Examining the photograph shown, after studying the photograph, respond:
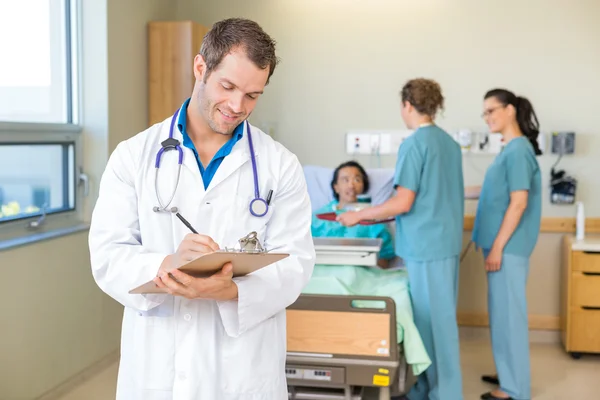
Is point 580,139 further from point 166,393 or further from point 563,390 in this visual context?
point 166,393

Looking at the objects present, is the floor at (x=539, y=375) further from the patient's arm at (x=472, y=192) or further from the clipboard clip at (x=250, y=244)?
the clipboard clip at (x=250, y=244)

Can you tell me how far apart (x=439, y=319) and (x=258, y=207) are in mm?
1791

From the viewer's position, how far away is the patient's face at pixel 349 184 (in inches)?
154

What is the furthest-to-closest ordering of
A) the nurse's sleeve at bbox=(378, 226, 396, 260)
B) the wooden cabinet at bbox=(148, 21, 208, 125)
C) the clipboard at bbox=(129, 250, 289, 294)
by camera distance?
1. the wooden cabinet at bbox=(148, 21, 208, 125)
2. the nurse's sleeve at bbox=(378, 226, 396, 260)
3. the clipboard at bbox=(129, 250, 289, 294)

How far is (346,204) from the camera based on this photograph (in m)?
3.87

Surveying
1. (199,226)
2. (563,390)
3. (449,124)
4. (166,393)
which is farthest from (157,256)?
(449,124)

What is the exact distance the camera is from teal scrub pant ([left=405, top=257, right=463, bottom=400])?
10.2 ft

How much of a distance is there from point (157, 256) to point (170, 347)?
0.65 feet

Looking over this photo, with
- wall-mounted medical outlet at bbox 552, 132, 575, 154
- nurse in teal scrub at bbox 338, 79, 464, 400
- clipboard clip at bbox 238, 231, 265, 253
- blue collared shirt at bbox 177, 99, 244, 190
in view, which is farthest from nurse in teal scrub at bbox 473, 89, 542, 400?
clipboard clip at bbox 238, 231, 265, 253

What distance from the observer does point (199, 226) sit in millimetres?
1510

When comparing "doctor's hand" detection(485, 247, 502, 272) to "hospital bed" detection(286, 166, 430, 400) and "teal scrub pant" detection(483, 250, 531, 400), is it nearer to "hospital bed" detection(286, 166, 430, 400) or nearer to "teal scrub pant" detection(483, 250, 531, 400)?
"teal scrub pant" detection(483, 250, 531, 400)

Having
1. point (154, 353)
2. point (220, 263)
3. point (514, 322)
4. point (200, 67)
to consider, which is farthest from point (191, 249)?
point (514, 322)

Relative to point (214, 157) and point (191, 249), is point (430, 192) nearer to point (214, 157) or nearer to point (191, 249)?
point (214, 157)

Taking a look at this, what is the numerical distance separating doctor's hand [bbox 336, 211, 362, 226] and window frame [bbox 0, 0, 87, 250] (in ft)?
4.22
